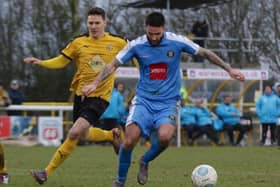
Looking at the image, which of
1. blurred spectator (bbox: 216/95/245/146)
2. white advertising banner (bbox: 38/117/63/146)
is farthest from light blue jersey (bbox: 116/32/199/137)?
blurred spectator (bbox: 216/95/245/146)

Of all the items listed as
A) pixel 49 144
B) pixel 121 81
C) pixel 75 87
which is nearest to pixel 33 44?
pixel 121 81

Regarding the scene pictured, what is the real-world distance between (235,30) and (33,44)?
10023 millimetres

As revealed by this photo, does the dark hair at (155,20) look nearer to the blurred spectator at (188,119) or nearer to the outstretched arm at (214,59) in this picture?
the outstretched arm at (214,59)

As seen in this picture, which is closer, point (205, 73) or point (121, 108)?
point (121, 108)

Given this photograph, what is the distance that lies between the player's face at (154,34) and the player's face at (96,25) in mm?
1603

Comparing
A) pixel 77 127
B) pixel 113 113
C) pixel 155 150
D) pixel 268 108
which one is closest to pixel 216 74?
pixel 268 108

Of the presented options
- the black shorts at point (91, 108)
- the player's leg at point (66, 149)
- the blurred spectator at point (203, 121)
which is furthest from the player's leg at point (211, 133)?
the player's leg at point (66, 149)

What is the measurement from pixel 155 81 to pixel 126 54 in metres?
0.49

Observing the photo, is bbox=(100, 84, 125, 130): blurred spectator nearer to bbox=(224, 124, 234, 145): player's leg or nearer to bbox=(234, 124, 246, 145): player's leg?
bbox=(224, 124, 234, 145): player's leg

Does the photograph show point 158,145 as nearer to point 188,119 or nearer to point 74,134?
point 74,134

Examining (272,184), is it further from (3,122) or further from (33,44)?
(33,44)

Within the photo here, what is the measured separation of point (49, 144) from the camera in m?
24.5

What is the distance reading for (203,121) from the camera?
2534cm

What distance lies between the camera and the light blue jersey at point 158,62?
9.66 m
